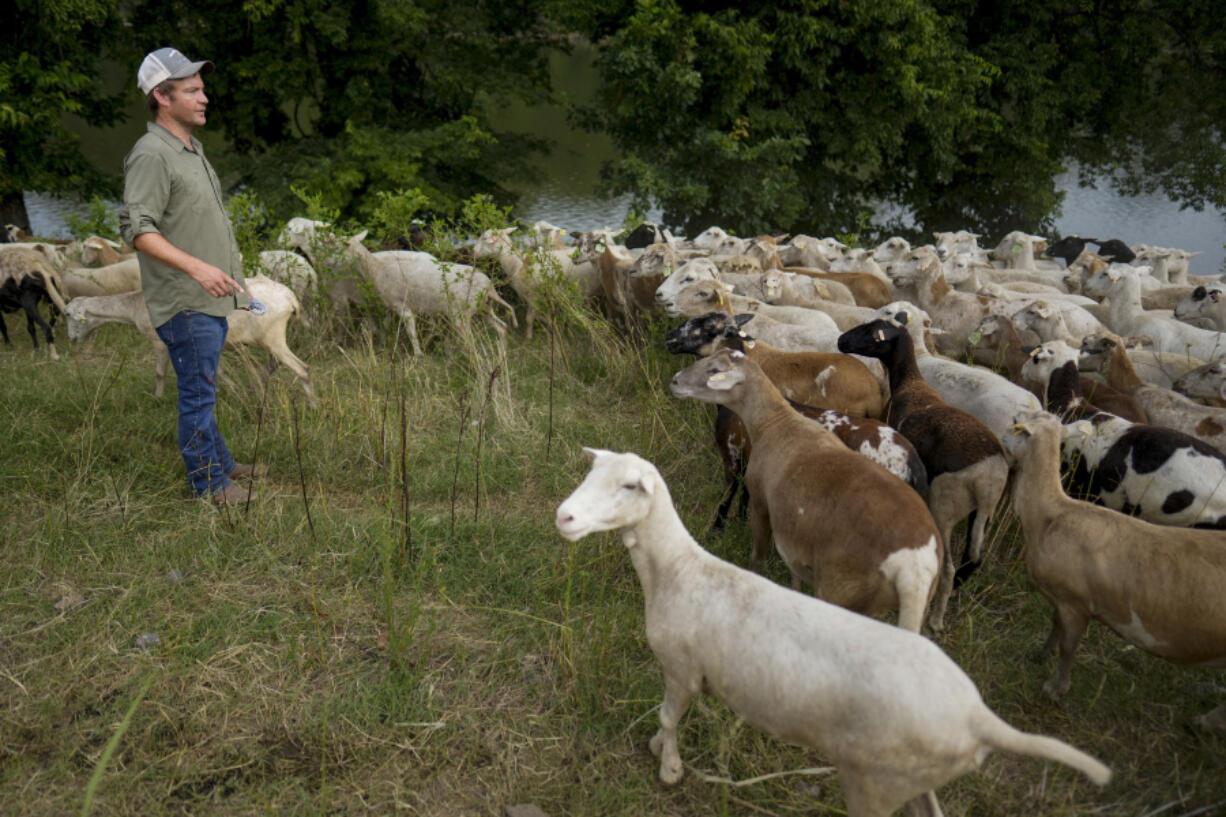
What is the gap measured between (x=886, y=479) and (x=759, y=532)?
3.26 feet

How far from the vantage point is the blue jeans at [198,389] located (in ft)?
14.2

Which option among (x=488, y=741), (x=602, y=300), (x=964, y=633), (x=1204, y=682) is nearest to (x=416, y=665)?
(x=488, y=741)

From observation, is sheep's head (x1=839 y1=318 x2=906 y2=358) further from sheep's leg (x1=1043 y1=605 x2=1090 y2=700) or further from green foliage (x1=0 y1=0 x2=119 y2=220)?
green foliage (x1=0 y1=0 x2=119 y2=220)

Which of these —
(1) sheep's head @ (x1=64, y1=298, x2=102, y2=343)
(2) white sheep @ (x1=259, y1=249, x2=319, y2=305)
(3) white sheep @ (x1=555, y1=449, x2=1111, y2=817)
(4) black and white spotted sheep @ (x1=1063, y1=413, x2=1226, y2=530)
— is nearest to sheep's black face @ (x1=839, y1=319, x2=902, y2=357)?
(4) black and white spotted sheep @ (x1=1063, y1=413, x2=1226, y2=530)

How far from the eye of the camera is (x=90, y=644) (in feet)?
11.6

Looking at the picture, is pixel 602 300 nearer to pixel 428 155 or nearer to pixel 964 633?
pixel 964 633

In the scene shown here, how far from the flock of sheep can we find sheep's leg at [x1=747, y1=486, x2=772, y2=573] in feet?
0.05

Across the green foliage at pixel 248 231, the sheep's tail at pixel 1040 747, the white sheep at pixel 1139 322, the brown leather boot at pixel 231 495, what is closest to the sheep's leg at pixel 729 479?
the sheep's tail at pixel 1040 747

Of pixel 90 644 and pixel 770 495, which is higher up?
pixel 770 495

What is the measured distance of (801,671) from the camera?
244 cm

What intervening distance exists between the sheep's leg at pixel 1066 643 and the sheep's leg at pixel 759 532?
1350 mm

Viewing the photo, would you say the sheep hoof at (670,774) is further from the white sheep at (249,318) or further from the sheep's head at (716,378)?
the white sheep at (249,318)

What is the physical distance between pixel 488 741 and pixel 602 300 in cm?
633

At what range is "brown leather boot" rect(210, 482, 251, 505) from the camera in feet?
14.9
